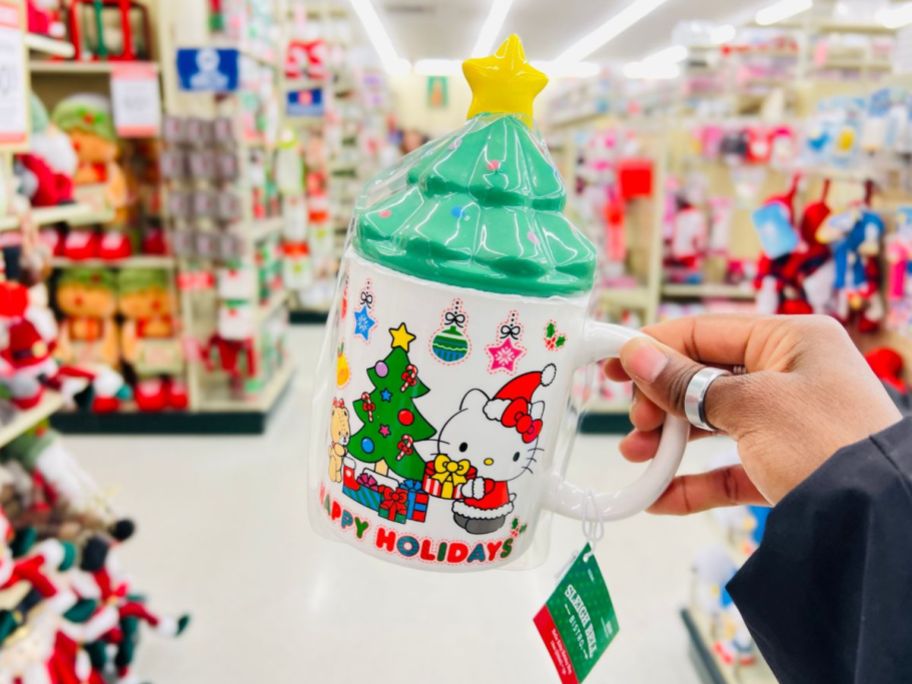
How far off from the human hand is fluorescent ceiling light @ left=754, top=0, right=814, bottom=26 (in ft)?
40.1

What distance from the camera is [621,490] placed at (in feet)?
2.67

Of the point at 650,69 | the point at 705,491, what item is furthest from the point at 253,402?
the point at 650,69

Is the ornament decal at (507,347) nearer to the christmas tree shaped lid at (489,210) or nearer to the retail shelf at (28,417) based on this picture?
the christmas tree shaped lid at (489,210)

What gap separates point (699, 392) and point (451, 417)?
24cm

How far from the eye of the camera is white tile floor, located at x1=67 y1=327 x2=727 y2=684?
93.6 inches

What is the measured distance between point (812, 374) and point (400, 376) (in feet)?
1.22

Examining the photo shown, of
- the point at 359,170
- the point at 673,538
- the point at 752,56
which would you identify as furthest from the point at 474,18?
the point at 673,538

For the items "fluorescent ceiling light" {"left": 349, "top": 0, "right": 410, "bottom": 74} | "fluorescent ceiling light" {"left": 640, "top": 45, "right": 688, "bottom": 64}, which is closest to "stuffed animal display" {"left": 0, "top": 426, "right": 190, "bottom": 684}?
"fluorescent ceiling light" {"left": 349, "top": 0, "right": 410, "bottom": 74}

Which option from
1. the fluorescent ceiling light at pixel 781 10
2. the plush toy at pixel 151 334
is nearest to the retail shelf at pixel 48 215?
the plush toy at pixel 151 334

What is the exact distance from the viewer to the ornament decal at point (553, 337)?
72 centimetres

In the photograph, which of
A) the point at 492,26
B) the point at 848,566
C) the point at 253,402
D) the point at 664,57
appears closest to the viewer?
the point at 848,566

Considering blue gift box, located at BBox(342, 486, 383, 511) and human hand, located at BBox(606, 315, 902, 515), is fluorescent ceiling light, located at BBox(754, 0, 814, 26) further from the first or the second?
blue gift box, located at BBox(342, 486, 383, 511)

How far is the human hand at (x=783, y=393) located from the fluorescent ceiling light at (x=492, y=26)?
34.9ft

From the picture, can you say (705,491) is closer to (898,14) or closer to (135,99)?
(135,99)
